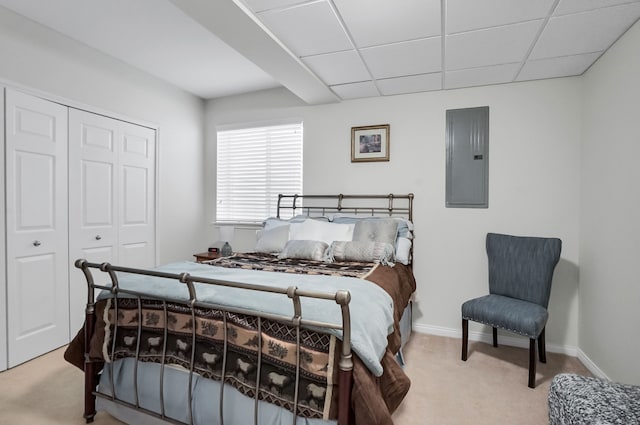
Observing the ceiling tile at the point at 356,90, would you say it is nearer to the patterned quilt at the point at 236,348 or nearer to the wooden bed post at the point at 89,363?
the patterned quilt at the point at 236,348

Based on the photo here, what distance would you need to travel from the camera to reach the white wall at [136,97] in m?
2.59

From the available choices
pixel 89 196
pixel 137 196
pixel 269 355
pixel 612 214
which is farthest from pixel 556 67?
pixel 89 196

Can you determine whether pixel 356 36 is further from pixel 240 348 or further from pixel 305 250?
pixel 240 348

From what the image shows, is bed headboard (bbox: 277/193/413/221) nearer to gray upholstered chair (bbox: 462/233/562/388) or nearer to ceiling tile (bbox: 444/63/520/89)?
gray upholstered chair (bbox: 462/233/562/388)

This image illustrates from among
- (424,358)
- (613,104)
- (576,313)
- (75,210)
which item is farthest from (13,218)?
(576,313)

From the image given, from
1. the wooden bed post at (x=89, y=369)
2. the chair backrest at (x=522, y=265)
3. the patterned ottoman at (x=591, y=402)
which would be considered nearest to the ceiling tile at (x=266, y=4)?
the wooden bed post at (x=89, y=369)

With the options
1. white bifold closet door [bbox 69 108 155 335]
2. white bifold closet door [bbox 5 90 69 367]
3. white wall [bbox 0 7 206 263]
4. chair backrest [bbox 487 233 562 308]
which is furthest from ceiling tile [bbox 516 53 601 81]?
white bifold closet door [bbox 5 90 69 367]

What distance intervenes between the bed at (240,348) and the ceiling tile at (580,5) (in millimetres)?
1976

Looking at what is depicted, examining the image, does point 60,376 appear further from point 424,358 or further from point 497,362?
point 497,362

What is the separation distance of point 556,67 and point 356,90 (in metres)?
1.72

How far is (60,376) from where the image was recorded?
95.6 inches

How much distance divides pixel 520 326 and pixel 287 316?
1871 millimetres

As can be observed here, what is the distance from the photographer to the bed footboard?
127 centimetres

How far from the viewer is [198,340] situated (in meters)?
1.65
